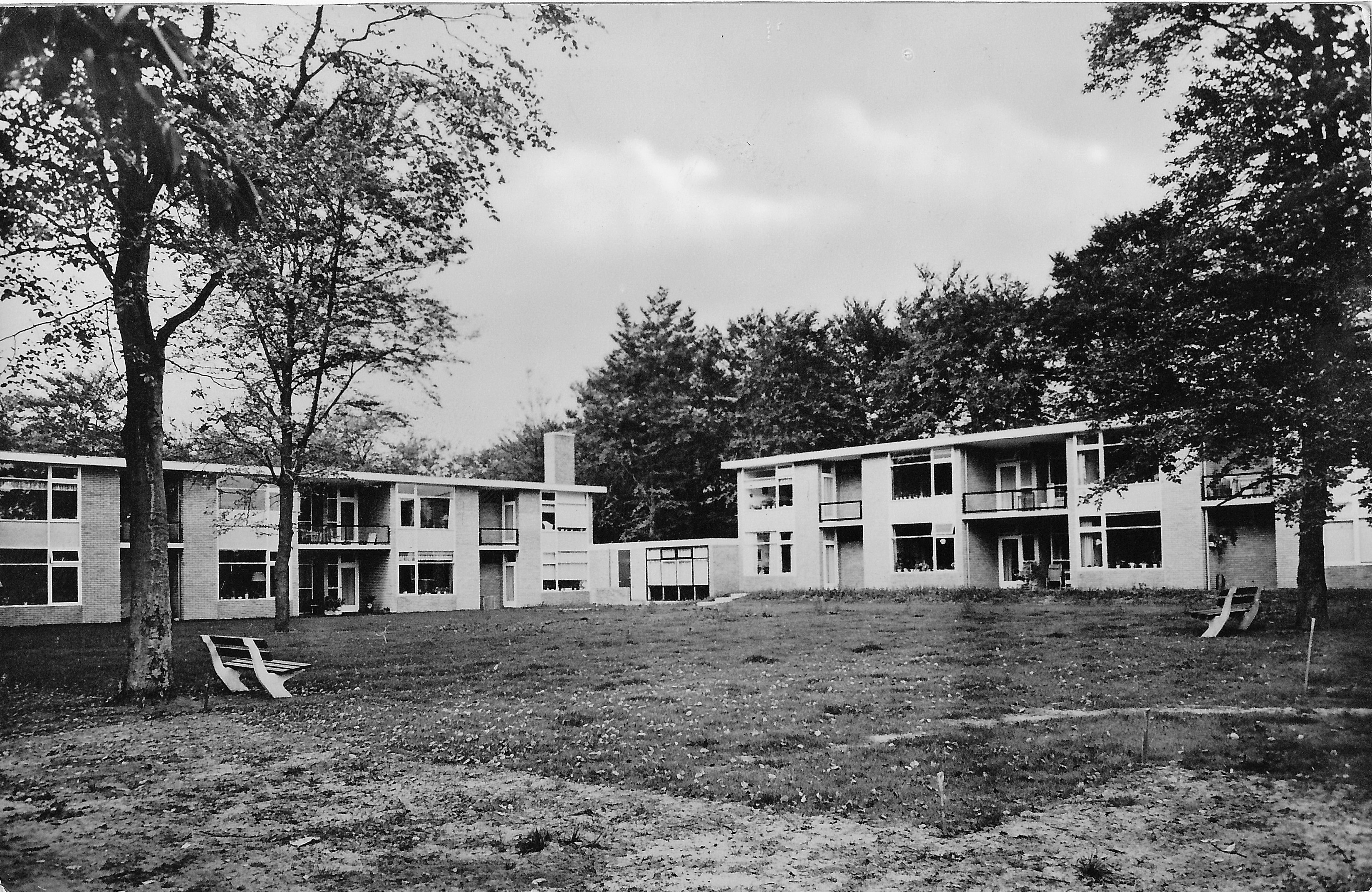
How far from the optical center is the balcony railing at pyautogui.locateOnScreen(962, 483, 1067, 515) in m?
21.3

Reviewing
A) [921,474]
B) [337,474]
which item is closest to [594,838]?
[337,474]

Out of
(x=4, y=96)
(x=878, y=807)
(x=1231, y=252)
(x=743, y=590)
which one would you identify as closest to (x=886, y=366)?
(x=1231, y=252)

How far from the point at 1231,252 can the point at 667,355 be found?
513 centimetres

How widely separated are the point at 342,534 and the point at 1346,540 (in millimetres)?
26297

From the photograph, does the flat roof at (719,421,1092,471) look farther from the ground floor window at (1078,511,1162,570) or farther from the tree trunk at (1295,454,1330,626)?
the ground floor window at (1078,511,1162,570)

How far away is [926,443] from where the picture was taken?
62.7 ft

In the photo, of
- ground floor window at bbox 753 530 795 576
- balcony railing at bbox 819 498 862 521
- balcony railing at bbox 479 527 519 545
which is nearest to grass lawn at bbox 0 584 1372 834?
ground floor window at bbox 753 530 795 576

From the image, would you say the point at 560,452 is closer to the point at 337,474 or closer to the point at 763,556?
the point at 337,474

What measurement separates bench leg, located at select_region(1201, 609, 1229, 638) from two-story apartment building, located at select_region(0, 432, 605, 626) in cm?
688

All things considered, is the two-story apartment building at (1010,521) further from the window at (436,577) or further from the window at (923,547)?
the window at (436,577)

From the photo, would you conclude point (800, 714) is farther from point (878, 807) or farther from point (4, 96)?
point (4, 96)

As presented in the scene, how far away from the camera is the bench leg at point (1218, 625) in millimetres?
9664

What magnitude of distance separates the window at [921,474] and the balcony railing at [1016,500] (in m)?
0.60

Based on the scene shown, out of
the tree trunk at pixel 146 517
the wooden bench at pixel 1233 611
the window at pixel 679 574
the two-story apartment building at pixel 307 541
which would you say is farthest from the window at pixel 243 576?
the wooden bench at pixel 1233 611
